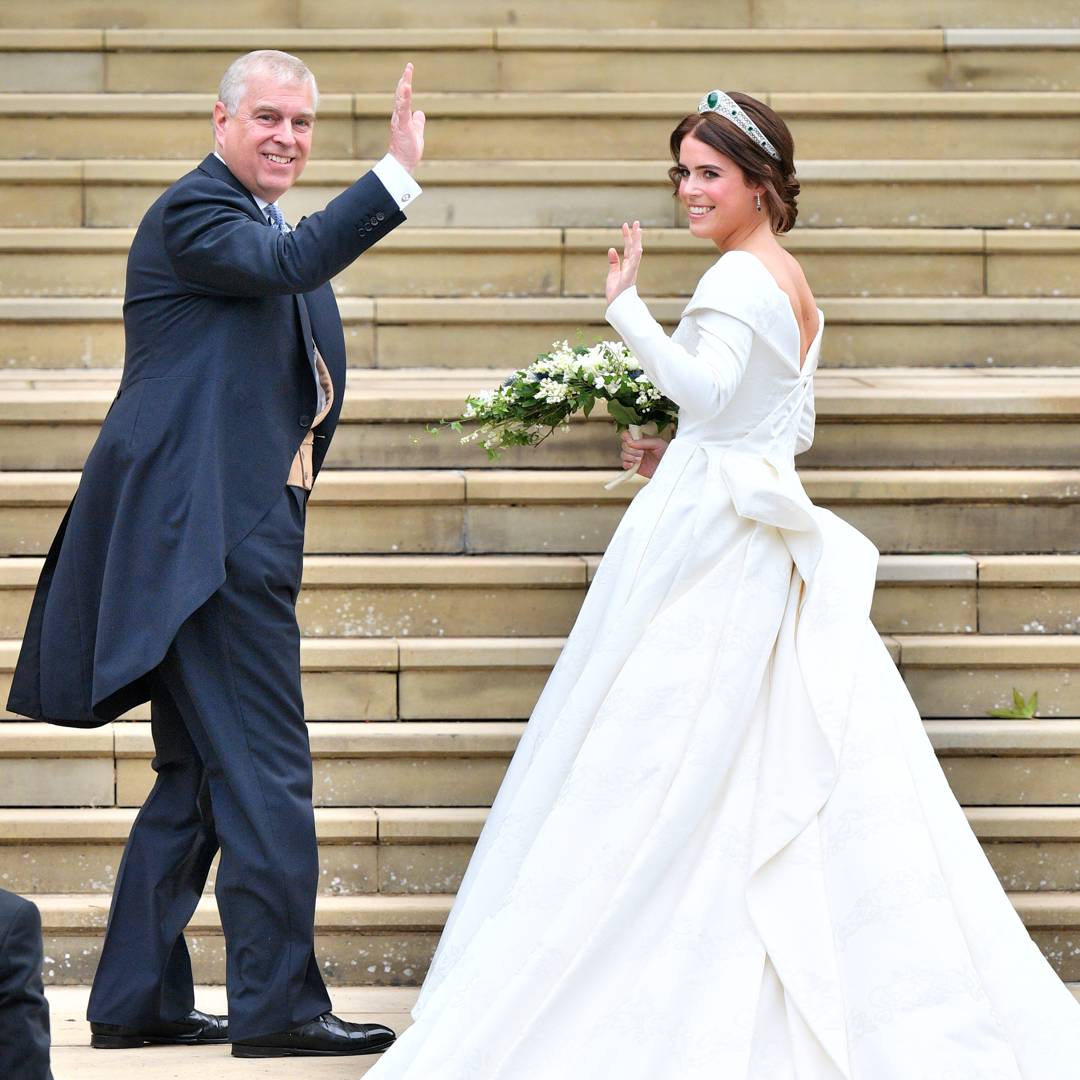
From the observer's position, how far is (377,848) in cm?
482

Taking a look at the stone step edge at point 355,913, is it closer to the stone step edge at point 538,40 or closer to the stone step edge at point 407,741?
the stone step edge at point 407,741

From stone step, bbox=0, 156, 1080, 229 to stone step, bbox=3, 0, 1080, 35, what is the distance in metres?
1.00

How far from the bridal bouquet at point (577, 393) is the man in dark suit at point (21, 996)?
6.96ft

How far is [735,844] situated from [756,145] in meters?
1.50

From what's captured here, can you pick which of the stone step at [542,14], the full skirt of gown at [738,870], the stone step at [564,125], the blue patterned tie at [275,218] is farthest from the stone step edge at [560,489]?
the stone step at [542,14]

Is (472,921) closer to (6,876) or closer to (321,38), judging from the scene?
(6,876)

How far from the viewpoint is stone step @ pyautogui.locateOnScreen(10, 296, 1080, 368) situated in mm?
6172

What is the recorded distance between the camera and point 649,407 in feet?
13.8

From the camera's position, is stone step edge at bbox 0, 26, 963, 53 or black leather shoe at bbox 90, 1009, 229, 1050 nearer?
black leather shoe at bbox 90, 1009, 229, 1050

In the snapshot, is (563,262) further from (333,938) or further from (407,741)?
(333,938)

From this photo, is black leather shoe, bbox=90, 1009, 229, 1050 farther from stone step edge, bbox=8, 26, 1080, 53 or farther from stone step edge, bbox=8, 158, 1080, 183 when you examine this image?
stone step edge, bbox=8, 26, 1080, 53

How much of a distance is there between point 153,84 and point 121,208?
0.76 meters

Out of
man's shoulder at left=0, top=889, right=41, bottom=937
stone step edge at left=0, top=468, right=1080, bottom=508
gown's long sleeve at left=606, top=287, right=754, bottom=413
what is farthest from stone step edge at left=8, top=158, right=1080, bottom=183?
man's shoulder at left=0, top=889, right=41, bottom=937

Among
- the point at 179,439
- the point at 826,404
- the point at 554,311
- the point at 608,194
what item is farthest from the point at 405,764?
the point at 608,194
